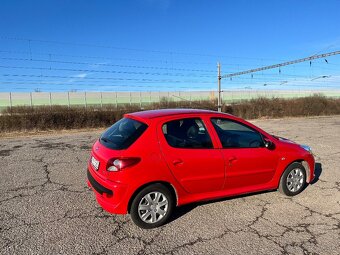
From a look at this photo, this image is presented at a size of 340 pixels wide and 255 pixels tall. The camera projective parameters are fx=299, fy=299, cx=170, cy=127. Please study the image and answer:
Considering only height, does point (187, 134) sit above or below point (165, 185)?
above

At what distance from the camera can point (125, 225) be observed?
410cm

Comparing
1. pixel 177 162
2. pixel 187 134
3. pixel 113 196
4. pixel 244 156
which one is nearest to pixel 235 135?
pixel 244 156

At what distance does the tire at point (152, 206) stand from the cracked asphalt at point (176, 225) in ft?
0.41

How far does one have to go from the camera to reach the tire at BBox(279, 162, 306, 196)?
5.18 meters

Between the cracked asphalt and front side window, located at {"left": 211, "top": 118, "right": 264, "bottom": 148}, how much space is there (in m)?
0.99

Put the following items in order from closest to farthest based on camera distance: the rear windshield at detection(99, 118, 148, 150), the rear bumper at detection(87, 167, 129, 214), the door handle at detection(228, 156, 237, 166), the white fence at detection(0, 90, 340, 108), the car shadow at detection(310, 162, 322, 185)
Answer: the rear bumper at detection(87, 167, 129, 214) < the rear windshield at detection(99, 118, 148, 150) < the door handle at detection(228, 156, 237, 166) < the car shadow at detection(310, 162, 322, 185) < the white fence at detection(0, 90, 340, 108)

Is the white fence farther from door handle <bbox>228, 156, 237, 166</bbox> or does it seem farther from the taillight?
the taillight

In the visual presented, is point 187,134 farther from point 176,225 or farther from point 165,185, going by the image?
point 176,225

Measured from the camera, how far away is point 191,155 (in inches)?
165

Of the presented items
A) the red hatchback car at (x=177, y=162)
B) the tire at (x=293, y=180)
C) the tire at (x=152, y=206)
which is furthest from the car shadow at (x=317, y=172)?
the tire at (x=152, y=206)

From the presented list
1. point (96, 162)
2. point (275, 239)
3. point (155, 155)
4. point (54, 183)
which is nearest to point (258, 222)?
point (275, 239)

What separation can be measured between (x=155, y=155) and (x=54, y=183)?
9.97 feet

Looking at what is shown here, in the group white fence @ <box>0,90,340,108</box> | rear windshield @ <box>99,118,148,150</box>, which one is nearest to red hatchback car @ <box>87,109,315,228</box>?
rear windshield @ <box>99,118,148,150</box>

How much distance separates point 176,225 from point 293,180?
2.45 meters
